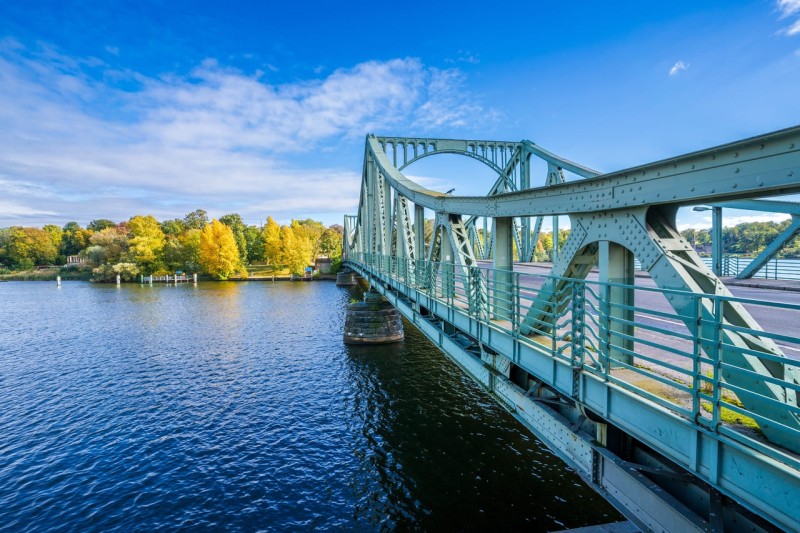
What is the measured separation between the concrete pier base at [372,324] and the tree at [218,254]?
168ft

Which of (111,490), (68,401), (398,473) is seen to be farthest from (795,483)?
(68,401)

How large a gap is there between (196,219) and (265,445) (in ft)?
371

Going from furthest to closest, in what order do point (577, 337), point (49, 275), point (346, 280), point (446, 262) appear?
1. point (49, 275)
2. point (346, 280)
3. point (446, 262)
4. point (577, 337)

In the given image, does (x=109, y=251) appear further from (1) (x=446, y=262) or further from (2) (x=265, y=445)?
(1) (x=446, y=262)

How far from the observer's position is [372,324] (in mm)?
22625

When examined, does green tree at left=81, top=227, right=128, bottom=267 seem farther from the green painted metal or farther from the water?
the green painted metal

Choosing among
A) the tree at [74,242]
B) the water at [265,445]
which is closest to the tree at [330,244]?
the tree at [74,242]

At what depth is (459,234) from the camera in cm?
978

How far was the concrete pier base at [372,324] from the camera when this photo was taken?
22511 mm

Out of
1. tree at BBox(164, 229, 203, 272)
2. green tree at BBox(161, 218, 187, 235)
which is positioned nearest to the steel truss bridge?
tree at BBox(164, 229, 203, 272)

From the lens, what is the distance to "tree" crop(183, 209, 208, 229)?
11011 cm

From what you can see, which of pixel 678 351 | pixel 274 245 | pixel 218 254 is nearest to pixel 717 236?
pixel 678 351

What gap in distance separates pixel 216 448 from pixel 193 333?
55.4 ft

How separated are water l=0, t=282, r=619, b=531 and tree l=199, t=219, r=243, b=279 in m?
45.9
